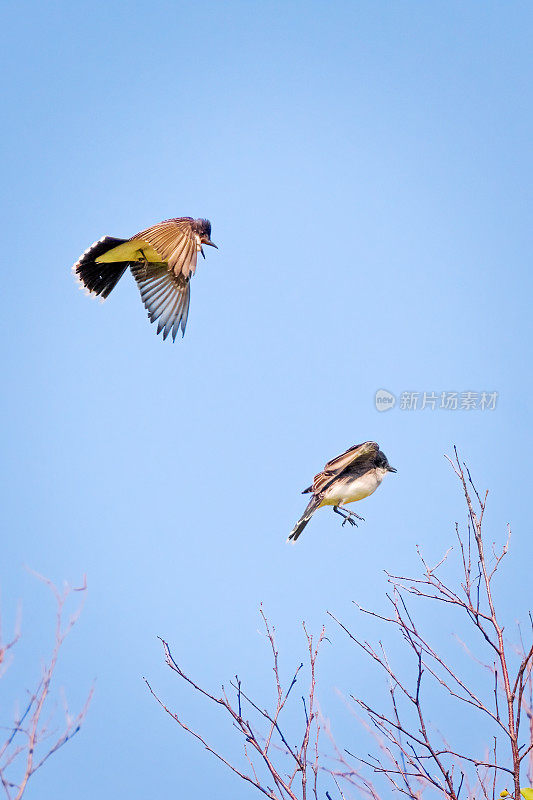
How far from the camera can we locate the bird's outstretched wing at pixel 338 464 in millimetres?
8477

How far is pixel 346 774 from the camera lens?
5148 millimetres

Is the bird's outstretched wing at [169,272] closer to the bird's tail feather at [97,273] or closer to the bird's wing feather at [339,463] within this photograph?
the bird's tail feather at [97,273]

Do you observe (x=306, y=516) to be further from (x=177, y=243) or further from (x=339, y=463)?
(x=177, y=243)

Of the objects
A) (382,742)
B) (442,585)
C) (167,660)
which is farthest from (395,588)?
(167,660)

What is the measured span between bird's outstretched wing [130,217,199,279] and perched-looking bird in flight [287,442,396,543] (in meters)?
2.91

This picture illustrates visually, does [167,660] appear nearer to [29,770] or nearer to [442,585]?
[29,770]

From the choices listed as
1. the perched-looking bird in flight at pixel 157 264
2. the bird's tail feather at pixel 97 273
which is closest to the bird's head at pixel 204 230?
the perched-looking bird in flight at pixel 157 264

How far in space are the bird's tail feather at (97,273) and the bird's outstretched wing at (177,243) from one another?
4.62 ft

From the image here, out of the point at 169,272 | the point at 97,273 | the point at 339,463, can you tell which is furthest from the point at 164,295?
the point at 339,463

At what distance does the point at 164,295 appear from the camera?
1125 centimetres

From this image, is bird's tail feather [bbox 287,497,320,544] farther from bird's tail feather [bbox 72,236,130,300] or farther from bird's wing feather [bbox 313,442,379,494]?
bird's tail feather [bbox 72,236,130,300]

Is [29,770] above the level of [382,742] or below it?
below

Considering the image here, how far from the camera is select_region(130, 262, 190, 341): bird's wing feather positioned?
35.9 feet

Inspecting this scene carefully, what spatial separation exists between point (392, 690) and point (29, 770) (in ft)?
6.90
